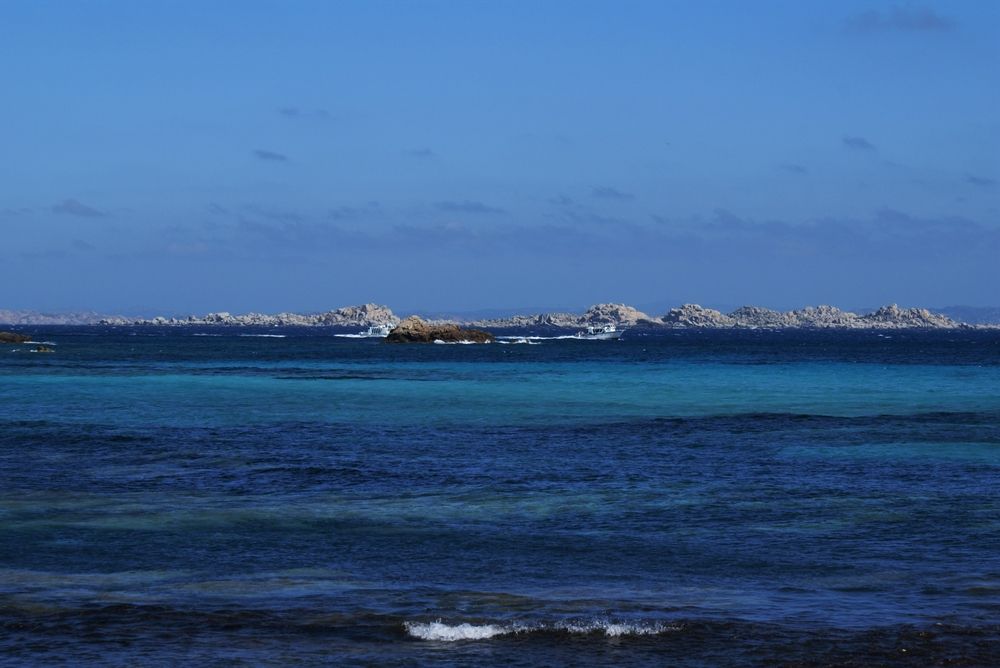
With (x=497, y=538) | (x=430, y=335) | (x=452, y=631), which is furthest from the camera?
(x=430, y=335)

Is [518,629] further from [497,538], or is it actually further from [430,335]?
[430,335]

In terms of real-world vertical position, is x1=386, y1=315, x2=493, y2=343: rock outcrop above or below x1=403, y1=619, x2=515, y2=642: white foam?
above

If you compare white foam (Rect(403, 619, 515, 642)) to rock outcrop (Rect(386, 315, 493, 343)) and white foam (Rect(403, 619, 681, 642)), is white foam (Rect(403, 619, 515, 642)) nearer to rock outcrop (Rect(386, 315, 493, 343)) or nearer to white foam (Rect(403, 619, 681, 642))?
white foam (Rect(403, 619, 681, 642))

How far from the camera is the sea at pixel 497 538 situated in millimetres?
14461

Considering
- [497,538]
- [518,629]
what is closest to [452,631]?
[518,629]

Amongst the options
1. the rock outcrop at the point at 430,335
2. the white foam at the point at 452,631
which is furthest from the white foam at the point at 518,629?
the rock outcrop at the point at 430,335

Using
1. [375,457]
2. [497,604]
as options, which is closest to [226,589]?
[497,604]

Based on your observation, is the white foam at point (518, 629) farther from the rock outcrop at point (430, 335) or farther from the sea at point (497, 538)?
the rock outcrop at point (430, 335)

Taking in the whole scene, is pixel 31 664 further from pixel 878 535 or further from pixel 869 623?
pixel 878 535

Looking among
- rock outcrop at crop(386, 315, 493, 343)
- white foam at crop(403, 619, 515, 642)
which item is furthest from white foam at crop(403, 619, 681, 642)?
rock outcrop at crop(386, 315, 493, 343)

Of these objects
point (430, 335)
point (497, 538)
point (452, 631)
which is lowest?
point (452, 631)

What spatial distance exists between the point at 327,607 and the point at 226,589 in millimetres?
1994

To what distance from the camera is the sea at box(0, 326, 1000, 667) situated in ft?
47.4

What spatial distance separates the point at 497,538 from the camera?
21469 millimetres
